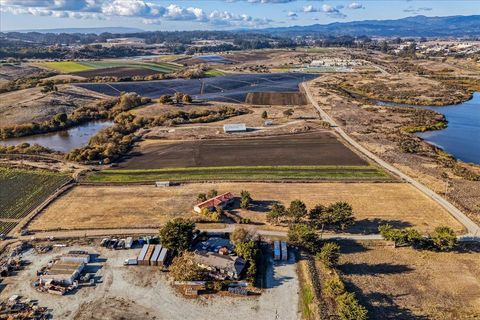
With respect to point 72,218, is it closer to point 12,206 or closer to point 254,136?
point 12,206

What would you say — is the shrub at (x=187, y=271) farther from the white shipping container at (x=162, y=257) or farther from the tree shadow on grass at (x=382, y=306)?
the tree shadow on grass at (x=382, y=306)

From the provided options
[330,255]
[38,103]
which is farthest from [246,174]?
[38,103]

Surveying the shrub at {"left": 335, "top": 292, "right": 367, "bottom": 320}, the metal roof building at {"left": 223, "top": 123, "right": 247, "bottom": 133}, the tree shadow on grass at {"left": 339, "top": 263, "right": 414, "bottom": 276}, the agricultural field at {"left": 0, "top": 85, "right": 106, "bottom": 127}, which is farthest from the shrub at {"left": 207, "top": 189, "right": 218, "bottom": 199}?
the agricultural field at {"left": 0, "top": 85, "right": 106, "bottom": 127}

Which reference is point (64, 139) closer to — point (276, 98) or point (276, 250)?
point (276, 98)

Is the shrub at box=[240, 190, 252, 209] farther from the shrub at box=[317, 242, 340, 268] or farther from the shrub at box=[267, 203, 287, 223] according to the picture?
the shrub at box=[317, 242, 340, 268]

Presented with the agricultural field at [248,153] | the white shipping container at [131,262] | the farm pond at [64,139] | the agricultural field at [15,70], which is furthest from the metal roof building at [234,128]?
the agricultural field at [15,70]
